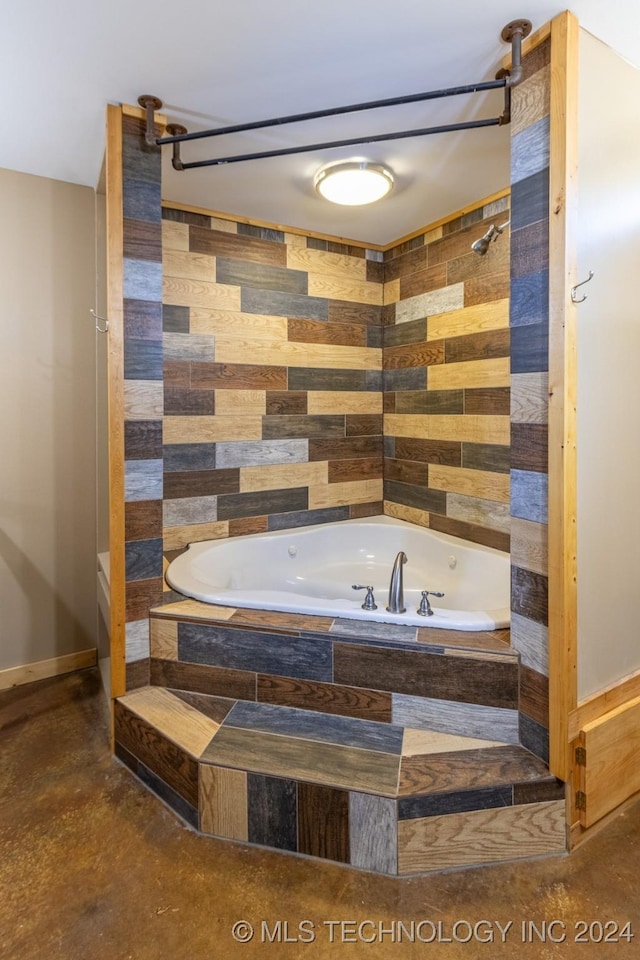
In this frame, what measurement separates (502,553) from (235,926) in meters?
1.91

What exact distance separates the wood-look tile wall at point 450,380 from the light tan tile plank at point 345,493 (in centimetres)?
9

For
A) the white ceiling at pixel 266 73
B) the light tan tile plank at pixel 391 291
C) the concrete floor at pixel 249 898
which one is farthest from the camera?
the light tan tile plank at pixel 391 291

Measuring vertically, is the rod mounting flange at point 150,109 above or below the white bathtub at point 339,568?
above

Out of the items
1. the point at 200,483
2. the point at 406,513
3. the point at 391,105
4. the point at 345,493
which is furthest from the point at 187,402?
the point at 391,105

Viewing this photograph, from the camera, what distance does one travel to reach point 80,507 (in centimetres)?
272

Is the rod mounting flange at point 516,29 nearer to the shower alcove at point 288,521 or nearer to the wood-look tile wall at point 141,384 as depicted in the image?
the shower alcove at point 288,521

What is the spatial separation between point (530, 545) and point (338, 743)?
92cm

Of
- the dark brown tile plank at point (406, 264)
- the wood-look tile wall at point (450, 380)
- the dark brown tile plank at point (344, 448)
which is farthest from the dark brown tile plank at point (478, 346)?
the dark brown tile plank at point (344, 448)

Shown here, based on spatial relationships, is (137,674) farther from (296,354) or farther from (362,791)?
(296,354)

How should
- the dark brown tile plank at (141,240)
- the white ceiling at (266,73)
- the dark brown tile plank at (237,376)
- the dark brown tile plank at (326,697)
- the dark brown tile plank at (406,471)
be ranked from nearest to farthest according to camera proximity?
the white ceiling at (266,73) → the dark brown tile plank at (326,697) → the dark brown tile plank at (141,240) → the dark brown tile plank at (237,376) → the dark brown tile plank at (406,471)

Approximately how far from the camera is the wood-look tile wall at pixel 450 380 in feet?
8.84

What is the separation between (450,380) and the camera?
9.79 feet

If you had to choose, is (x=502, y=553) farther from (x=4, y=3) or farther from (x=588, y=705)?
(x=4, y=3)

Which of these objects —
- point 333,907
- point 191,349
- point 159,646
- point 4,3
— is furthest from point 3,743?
point 4,3
